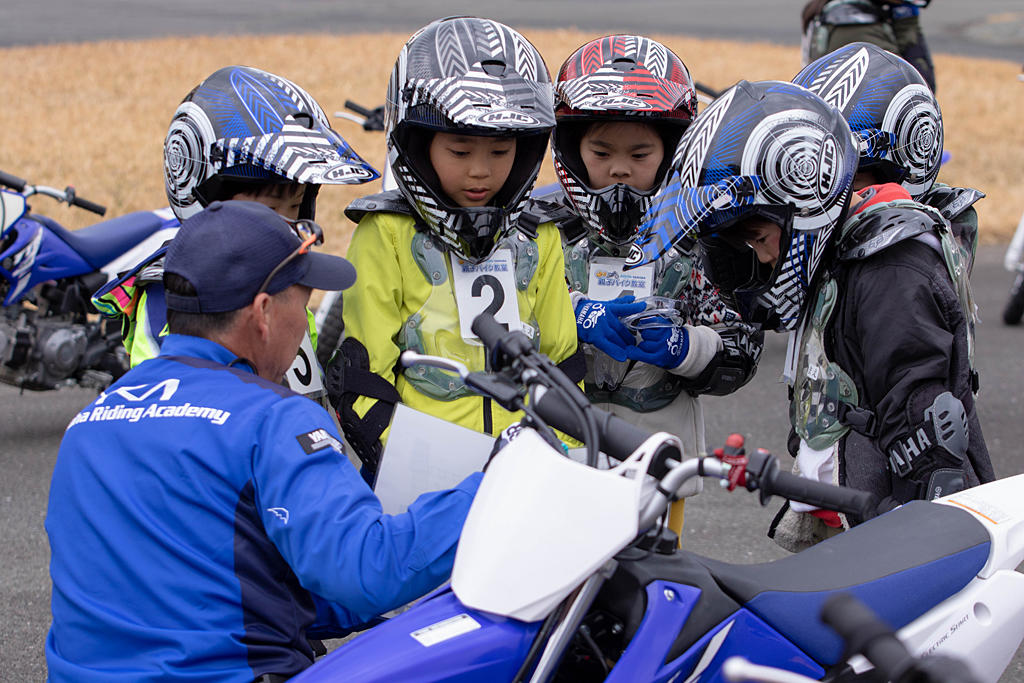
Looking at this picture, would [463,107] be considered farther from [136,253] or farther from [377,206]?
[136,253]

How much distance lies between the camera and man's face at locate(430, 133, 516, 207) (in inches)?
121

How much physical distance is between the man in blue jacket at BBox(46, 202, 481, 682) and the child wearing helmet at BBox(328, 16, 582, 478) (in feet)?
2.28

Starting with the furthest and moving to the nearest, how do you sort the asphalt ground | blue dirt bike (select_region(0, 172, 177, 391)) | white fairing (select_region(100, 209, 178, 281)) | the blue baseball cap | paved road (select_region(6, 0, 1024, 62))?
1. paved road (select_region(6, 0, 1024, 62))
2. white fairing (select_region(100, 209, 178, 281))
3. blue dirt bike (select_region(0, 172, 177, 391))
4. the asphalt ground
5. the blue baseball cap

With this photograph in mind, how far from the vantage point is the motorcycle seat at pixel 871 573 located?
1.99 m

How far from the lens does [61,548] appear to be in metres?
2.21

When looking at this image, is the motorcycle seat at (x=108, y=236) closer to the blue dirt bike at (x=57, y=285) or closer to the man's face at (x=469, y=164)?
the blue dirt bike at (x=57, y=285)

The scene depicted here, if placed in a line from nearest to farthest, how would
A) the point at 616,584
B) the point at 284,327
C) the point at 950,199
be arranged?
the point at 616,584, the point at 284,327, the point at 950,199

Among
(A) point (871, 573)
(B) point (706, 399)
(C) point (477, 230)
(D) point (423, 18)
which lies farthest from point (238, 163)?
(D) point (423, 18)

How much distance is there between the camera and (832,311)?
285 centimetres

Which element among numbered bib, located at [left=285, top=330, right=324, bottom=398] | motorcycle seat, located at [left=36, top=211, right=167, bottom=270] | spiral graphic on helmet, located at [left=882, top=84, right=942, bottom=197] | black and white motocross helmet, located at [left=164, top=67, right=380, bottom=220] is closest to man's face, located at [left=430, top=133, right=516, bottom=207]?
black and white motocross helmet, located at [left=164, top=67, right=380, bottom=220]

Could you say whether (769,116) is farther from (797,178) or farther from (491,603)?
(491,603)

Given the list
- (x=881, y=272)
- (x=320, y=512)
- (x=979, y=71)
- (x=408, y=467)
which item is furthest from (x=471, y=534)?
(x=979, y=71)

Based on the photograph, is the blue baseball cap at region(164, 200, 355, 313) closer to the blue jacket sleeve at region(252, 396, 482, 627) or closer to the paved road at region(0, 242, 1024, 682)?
the blue jacket sleeve at region(252, 396, 482, 627)

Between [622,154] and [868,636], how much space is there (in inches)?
88.7
